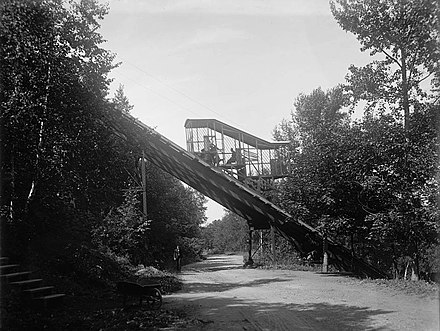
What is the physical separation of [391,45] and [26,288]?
16097 mm

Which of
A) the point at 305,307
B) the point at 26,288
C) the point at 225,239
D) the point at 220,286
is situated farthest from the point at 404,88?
the point at 225,239

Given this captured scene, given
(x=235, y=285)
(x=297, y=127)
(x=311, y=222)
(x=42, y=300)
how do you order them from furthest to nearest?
(x=297, y=127), (x=311, y=222), (x=235, y=285), (x=42, y=300)

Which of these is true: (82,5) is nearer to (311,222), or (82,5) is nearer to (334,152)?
(334,152)

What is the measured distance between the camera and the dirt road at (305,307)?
357 inches

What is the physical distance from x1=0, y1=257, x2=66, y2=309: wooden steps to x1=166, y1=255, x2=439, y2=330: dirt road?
3.26 m

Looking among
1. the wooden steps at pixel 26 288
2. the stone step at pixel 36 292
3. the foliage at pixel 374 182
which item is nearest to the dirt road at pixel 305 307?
the foliage at pixel 374 182

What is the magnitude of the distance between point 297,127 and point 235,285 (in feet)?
86.9

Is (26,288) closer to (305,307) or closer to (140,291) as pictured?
(140,291)

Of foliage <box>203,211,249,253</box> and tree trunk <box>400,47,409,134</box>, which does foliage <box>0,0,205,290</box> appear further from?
foliage <box>203,211,249,253</box>

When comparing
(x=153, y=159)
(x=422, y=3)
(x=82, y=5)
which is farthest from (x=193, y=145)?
(x=422, y=3)

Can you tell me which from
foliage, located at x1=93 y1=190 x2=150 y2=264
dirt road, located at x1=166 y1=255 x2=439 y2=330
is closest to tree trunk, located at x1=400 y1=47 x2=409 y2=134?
dirt road, located at x1=166 y1=255 x2=439 y2=330

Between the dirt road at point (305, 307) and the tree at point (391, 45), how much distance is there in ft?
23.1

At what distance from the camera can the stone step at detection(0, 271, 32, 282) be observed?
32.3 ft

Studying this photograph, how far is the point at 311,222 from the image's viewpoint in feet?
73.7
